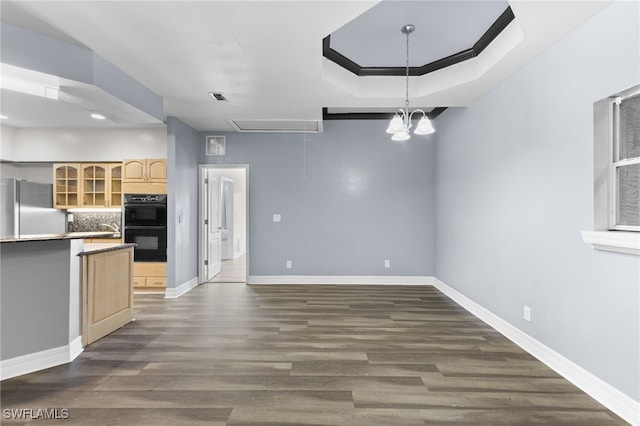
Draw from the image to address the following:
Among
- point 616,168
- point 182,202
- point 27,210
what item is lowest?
point 27,210

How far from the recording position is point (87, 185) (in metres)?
5.45

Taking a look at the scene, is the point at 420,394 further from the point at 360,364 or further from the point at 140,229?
the point at 140,229

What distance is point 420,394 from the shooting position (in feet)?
7.54

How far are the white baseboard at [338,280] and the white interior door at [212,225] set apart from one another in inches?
35.9

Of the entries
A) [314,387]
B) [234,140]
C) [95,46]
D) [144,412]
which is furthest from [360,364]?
[234,140]

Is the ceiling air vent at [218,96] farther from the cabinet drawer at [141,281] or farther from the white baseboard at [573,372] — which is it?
the white baseboard at [573,372]

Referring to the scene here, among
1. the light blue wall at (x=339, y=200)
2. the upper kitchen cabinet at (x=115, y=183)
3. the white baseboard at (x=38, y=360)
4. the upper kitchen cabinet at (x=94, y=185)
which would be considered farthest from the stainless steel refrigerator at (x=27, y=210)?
the white baseboard at (x=38, y=360)

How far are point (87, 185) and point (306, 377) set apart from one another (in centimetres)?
508

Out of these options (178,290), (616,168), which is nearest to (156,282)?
(178,290)

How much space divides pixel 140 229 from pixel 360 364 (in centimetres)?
410

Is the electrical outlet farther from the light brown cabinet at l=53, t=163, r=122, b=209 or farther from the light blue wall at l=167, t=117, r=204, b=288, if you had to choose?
the light brown cabinet at l=53, t=163, r=122, b=209

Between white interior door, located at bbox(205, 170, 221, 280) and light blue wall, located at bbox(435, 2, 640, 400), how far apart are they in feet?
14.2

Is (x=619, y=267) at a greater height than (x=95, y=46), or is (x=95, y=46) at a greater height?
(x=95, y=46)

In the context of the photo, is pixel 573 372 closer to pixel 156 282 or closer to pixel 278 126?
pixel 278 126
